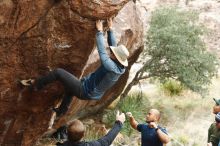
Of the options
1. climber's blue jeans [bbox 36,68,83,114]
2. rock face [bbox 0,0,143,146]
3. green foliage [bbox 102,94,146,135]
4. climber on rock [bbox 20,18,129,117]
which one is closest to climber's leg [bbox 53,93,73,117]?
climber on rock [bbox 20,18,129,117]

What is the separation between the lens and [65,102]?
882cm

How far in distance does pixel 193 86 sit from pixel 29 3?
10.7m

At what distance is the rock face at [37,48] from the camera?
25.1 feet

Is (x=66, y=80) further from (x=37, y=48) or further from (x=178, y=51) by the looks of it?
(x=178, y=51)

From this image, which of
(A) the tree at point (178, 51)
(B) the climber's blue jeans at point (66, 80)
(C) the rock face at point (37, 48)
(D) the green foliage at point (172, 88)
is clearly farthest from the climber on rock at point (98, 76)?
(D) the green foliage at point (172, 88)

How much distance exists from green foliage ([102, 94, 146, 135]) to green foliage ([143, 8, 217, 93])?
1.18m

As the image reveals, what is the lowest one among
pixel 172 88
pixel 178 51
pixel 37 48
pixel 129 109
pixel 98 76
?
pixel 172 88

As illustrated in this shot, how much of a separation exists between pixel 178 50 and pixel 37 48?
936 centimetres

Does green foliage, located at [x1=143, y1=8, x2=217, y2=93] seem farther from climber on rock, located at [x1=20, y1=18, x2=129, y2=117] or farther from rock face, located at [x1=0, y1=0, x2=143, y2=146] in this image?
climber on rock, located at [x1=20, y1=18, x2=129, y2=117]

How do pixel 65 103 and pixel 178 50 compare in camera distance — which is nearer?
pixel 65 103

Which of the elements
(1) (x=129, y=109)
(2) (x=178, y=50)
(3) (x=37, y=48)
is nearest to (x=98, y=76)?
(3) (x=37, y=48)

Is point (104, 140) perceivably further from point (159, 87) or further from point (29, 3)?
point (159, 87)

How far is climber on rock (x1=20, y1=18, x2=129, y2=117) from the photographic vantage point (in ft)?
24.9

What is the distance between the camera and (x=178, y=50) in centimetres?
1673
